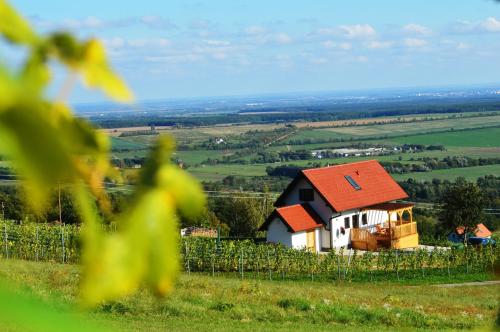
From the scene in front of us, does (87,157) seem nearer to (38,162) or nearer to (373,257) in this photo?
(38,162)

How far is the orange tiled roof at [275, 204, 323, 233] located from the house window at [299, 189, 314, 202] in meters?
0.30

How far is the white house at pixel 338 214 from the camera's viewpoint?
2483 cm

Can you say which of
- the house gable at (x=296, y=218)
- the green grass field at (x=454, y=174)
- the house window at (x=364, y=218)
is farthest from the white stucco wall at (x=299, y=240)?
the green grass field at (x=454, y=174)

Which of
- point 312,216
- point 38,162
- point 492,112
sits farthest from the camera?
point 492,112

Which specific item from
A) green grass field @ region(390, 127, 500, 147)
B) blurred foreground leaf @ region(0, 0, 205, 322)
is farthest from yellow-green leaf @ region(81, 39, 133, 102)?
green grass field @ region(390, 127, 500, 147)

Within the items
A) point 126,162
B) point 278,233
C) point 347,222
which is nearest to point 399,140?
point 347,222

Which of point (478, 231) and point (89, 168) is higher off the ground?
point (89, 168)

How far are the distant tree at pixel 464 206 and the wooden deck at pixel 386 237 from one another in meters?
2.27

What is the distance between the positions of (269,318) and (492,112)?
332ft

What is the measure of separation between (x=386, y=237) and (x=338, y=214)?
194 centimetres

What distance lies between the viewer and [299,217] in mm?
25031

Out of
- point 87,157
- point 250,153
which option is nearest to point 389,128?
point 250,153

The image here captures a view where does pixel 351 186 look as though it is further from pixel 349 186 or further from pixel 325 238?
pixel 325 238

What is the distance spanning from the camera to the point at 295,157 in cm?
6750
